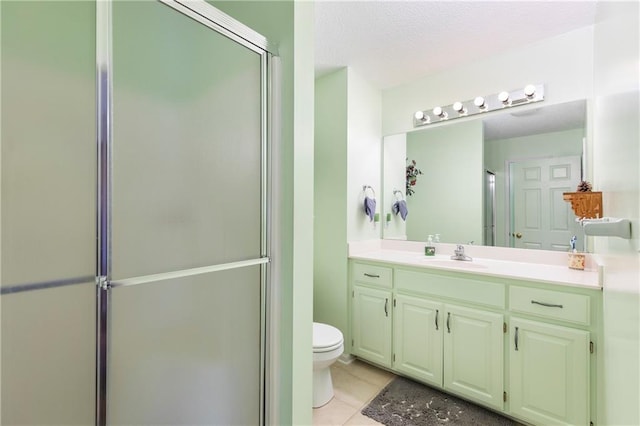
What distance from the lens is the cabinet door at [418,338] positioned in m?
2.05

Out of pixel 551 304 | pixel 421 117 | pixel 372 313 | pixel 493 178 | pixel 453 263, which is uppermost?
pixel 421 117

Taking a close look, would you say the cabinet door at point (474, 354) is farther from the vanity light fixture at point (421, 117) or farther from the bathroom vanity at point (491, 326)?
the vanity light fixture at point (421, 117)

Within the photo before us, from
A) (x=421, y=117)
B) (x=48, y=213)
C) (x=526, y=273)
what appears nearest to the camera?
(x=48, y=213)

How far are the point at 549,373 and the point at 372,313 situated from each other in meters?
1.12

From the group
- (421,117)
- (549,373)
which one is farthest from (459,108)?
(549,373)

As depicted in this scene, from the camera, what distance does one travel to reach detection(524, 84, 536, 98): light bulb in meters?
2.12

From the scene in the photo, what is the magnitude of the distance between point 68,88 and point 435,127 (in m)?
2.51

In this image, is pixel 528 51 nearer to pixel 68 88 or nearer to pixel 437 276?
pixel 437 276

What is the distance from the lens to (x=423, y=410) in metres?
1.90

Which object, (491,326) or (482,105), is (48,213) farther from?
(482,105)

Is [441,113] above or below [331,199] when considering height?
above

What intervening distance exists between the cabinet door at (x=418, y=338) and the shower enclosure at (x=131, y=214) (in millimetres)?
1269

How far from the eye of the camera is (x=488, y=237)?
2.39 meters

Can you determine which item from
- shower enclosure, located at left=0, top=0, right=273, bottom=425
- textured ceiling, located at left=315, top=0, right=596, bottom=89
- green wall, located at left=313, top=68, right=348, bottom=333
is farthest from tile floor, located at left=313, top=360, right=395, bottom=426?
textured ceiling, located at left=315, top=0, right=596, bottom=89
